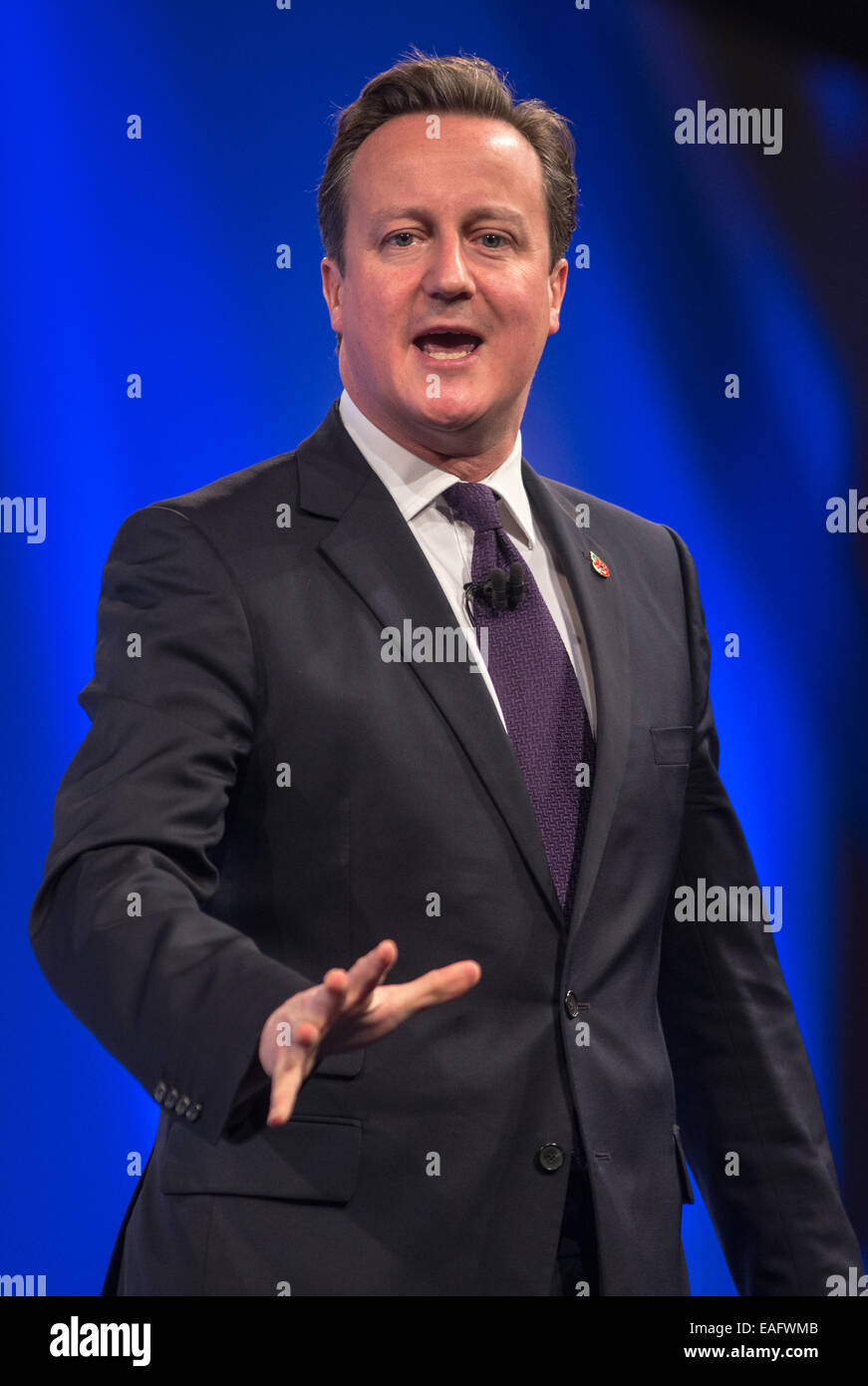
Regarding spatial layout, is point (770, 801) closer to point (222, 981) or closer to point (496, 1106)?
point (496, 1106)

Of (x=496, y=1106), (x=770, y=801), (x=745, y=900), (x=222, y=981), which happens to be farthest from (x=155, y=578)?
(x=770, y=801)

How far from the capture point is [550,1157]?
5.28 feet

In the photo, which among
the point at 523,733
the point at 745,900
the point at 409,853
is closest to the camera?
the point at 409,853

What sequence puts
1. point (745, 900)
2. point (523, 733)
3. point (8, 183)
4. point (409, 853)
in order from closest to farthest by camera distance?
point (409, 853) < point (523, 733) < point (745, 900) < point (8, 183)

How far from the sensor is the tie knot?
181 cm

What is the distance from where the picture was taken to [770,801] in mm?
2793

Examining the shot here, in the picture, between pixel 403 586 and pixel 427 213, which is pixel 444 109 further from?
pixel 403 586

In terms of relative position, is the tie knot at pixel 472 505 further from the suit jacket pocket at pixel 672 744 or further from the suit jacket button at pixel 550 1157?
the suit jacket button at pixel 550 1157

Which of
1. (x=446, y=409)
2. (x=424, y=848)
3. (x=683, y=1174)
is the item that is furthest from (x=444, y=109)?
(x=683, y=1174)

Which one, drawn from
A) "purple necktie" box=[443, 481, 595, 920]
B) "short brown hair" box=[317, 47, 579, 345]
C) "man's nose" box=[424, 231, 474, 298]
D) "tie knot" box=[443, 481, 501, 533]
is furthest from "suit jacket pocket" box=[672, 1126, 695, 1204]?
"short brown hair" box=[317, 47, 579, 345]

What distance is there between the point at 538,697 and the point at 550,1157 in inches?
20.3

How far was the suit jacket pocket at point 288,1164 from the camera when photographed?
155cm

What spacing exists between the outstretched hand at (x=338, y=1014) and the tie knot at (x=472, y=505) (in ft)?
2.35

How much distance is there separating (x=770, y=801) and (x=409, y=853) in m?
1.37
